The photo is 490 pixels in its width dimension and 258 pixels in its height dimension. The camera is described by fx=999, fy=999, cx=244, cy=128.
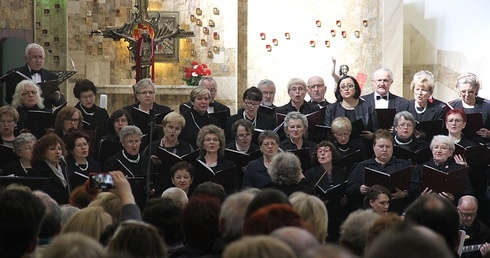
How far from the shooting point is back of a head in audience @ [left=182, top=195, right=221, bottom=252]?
13.8 ft

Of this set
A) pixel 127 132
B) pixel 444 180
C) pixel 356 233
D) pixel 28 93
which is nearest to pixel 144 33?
pixel 28 93

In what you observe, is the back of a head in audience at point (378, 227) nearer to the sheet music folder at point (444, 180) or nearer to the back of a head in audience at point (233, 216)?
the back of a head in audience at point (233, 216)

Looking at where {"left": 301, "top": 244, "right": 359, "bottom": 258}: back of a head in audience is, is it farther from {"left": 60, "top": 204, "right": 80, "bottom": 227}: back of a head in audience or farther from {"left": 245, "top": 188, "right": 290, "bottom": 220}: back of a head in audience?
{"left": 60, "top": 204, "right": 80, "bottom": 227}: back of a head in audience

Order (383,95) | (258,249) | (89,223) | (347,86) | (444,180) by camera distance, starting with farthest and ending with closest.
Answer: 1. (383,95)
2. (347,86)
3. (444,180)
4. (89,223)
5. (258,249)

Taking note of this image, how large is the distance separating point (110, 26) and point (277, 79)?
89.3 inches

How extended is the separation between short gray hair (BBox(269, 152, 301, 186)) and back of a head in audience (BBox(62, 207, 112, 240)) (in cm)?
297

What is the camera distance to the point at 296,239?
124 inches

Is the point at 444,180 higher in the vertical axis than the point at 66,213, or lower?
lower

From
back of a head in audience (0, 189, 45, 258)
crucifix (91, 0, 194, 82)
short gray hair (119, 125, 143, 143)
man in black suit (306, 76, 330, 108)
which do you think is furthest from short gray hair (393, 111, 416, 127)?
back of a head in audience (0, 189, 45, 258)

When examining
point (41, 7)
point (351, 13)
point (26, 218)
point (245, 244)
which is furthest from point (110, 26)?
point (245, 244)

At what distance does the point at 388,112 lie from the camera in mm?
9008

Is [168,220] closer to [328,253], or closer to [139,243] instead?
[139,243]

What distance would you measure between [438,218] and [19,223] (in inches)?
62.0

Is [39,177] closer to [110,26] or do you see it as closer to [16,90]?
[16,90]
